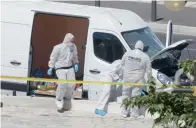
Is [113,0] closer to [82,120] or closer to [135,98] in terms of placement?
[82,120]

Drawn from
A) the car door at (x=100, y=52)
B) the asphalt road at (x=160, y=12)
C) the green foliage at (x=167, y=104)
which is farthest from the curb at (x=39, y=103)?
the asphalt road at (x=160, y=12)

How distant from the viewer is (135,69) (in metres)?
10.7

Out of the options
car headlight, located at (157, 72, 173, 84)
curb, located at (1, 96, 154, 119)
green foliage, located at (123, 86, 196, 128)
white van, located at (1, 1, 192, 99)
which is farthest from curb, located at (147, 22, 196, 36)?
green foliage, located at (123, 86, 196, 128)

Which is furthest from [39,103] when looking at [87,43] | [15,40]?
[87,43]

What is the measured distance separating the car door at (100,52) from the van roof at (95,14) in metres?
0.15

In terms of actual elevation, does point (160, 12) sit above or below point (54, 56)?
above

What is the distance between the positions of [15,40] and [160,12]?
13.7 meters

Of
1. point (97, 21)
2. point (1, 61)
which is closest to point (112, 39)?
point (97, 21)

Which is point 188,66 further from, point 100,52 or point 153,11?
point 153,11

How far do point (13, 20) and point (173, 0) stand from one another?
3401 millimetres

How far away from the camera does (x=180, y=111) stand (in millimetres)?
4699

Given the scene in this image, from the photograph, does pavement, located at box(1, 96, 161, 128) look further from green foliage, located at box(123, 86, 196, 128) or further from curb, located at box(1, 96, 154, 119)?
green foliage, located at box(123, 86, 196, 128)

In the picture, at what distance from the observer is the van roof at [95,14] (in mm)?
11523

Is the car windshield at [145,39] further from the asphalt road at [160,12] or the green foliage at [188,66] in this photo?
the asphalt road at [160,12]
